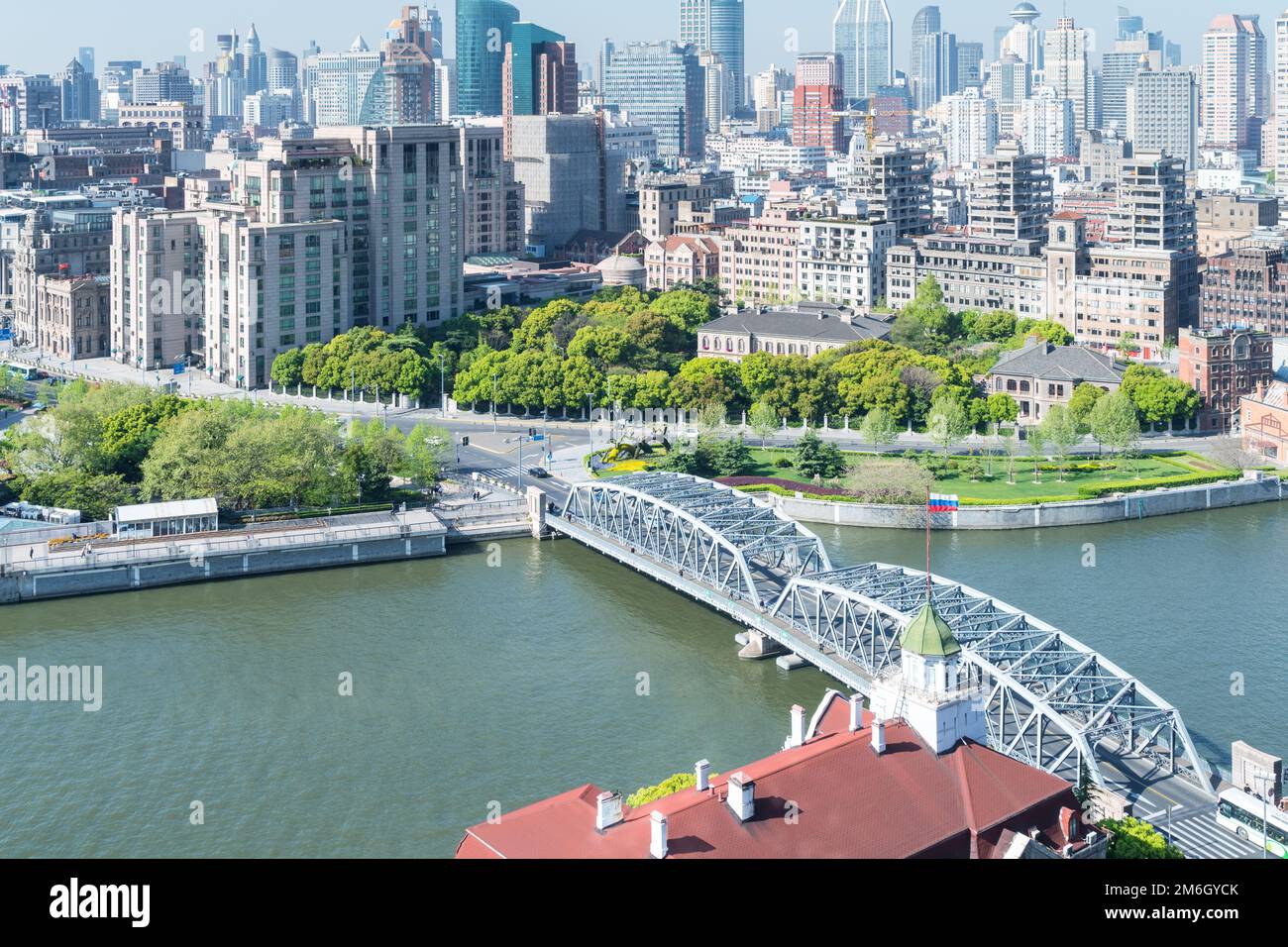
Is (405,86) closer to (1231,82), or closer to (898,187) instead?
(898,187)

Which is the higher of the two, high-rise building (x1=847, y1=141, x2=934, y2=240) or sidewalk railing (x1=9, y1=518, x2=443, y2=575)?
high-rise building (x1=847, y1=141, x2=934, y2=240)

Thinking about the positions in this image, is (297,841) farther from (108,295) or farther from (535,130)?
(535,130)

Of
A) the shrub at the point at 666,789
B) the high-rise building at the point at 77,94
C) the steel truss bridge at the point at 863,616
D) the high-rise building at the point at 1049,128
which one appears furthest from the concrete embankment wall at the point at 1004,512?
the high-rise building at the point at 77,94

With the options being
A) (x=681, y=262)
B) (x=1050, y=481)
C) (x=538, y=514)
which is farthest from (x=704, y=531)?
→ (x=681, y=262)

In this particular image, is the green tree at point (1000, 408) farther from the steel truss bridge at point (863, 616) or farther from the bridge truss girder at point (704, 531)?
the bridge truss girder at point (704, 531)

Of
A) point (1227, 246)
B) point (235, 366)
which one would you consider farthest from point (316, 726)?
point (1227, 246)

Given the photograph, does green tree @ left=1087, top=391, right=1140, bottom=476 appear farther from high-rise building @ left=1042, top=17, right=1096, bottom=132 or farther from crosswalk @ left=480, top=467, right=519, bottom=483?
high-rise building @ left=1042, top=17, right=1096, bottom=132

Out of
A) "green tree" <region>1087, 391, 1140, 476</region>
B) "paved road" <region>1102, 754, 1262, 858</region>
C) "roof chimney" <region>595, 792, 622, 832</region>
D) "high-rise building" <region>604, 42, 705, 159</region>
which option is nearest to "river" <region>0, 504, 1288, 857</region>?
"paved road" <region>1102, 754, 1262, 858</region>

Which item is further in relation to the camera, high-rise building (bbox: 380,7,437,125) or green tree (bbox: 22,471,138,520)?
high-rise building (bbox: 380,7,437,125)
